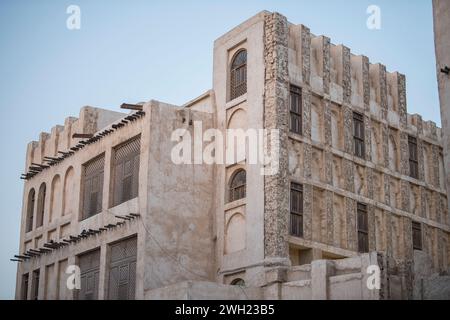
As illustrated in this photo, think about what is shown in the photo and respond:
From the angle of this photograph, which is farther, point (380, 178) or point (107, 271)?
point (380, 178)

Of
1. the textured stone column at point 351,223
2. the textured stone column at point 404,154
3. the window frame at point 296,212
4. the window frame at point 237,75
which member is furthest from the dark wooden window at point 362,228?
the window frame at point 237,75

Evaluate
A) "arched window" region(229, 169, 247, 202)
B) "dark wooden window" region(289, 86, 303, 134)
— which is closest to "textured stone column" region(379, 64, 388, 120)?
"dark wooden window" region(289, 86, 303, 134)

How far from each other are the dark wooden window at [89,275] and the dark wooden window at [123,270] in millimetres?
1187

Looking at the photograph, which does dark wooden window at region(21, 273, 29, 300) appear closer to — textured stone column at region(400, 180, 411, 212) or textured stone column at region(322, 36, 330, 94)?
textured stone column at region(322, 36, 330, 94)

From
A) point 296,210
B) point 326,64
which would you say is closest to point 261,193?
point 296,210

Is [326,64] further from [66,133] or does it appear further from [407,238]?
[66,133]

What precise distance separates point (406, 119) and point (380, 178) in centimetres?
382

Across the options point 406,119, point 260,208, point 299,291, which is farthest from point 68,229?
point 406,119

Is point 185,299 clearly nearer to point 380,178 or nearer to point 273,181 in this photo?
point 273,181

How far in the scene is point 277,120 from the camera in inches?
1294

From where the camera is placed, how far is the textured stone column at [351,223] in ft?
113

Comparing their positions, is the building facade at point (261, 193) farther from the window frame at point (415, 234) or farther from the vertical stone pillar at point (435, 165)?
the vertical stone pillar at point (435, 165)

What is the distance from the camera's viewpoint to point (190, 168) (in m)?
34.0

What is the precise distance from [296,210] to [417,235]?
7981 mm
